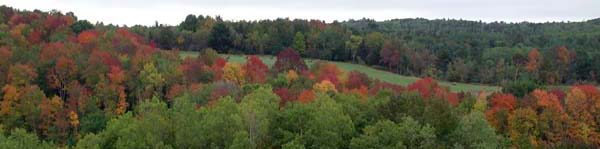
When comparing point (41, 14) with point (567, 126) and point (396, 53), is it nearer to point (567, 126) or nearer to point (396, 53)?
point (396, 53)

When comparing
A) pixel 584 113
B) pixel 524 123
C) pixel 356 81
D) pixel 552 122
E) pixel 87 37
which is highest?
pixel 87 37

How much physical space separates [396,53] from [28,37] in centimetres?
5041

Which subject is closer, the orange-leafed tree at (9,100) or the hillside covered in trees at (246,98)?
the hillside covered in trees at (246,98)

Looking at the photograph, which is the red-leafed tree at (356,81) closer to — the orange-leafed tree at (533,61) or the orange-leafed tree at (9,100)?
the orange-leafed tree at (9,100)

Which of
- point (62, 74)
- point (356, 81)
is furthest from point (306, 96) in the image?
point (62, 74)

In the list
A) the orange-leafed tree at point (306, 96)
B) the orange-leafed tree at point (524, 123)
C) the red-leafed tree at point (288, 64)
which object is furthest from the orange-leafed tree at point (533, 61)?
the orange-leafed tree at point (306, 96)

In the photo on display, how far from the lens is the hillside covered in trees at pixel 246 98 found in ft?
137

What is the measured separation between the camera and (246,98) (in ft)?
171

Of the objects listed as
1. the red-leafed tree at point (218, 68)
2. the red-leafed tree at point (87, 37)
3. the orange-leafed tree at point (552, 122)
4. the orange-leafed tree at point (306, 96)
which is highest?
the red-leafed tree at point (87, 37)

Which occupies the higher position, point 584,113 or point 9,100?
point 9,100

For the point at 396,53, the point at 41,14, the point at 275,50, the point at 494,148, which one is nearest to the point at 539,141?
the point at 494,148

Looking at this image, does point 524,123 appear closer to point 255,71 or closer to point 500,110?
point 500,110

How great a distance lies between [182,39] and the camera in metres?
113

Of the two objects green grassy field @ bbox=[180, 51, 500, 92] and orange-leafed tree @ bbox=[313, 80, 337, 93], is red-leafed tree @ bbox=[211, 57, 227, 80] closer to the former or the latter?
orange-leafed tree @ bbox=[313, 80, 337, 93]
